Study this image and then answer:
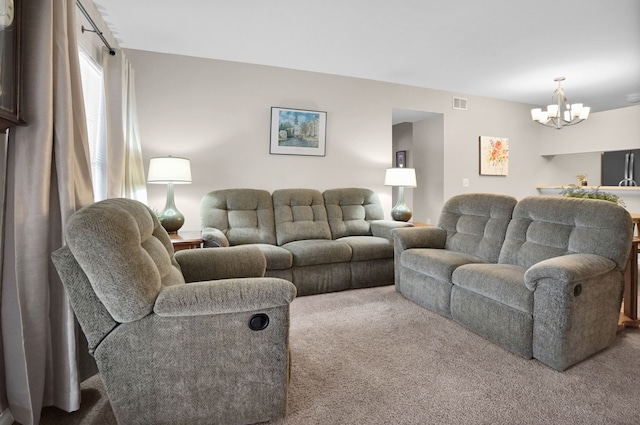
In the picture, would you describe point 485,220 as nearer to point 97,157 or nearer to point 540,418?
point 540,418

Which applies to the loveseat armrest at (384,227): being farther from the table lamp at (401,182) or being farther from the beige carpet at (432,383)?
the beige carpet at (432,383)

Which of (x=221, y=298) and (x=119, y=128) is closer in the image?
(x=221, y=298)

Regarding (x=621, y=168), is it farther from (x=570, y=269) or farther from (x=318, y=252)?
(x=318, y=252)

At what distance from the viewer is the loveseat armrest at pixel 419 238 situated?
3.29 metres

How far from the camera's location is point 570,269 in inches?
76.0

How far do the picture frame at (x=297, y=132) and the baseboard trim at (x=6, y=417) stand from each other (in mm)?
3345

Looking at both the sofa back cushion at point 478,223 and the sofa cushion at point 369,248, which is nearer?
the sofa back cushion at point 478,223

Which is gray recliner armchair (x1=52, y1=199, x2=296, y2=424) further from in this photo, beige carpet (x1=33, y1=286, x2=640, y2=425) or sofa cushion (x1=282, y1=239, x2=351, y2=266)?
sofa cushion (x1=282, y1=239, x2=351, y2=266)

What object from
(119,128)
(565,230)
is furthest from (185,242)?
(565,230)

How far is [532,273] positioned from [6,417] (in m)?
2.63

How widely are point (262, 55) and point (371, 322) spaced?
3050 mm

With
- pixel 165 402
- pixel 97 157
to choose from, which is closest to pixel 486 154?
pixel 97 157

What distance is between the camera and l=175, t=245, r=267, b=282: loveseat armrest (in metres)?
2.10

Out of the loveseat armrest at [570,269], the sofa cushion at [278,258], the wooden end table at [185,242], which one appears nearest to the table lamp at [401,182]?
the sofa cushion at [278,258]
